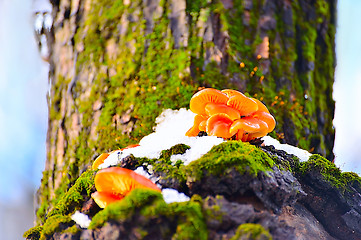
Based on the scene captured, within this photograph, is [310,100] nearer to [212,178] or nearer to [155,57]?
[155,57]

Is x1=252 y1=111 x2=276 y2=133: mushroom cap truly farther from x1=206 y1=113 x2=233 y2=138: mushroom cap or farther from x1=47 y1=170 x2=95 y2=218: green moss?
x1=47 y1=170 x2=95 y2=218: green moss

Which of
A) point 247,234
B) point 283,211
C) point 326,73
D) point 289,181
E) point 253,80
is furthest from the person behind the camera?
point 326,73

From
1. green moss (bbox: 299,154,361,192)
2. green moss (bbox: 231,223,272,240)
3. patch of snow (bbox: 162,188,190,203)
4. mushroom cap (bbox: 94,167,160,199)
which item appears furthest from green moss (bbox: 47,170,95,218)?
green moss (bbox: 299,154,361,192)

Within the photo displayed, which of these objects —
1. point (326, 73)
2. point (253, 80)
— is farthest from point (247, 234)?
point (326, 73)

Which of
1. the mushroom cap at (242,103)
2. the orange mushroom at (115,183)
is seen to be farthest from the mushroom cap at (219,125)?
the orange mushroom at (115,183)

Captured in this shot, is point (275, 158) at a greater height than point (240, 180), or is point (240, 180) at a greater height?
point (275, 158)

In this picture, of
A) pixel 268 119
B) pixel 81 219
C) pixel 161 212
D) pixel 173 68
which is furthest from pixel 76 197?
pixel 173 68

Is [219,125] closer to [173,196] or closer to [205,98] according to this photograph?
[205,98]
